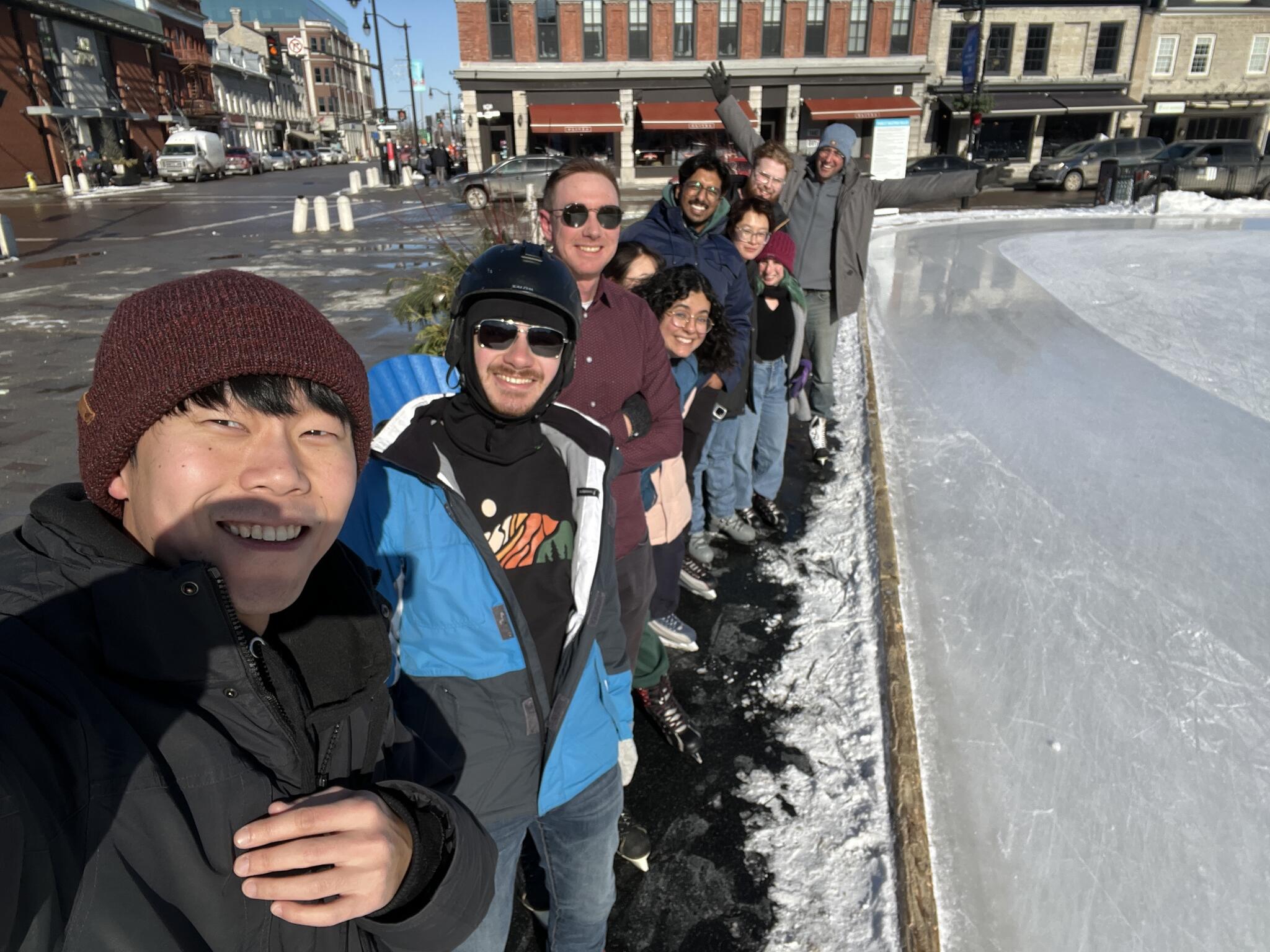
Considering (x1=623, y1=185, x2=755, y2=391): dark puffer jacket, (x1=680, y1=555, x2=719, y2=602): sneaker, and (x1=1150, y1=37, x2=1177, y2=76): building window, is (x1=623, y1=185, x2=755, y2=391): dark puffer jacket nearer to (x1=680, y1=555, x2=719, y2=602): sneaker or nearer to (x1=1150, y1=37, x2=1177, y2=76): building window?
(x1=680, y1=555, x2=719, y2=602): sneaker

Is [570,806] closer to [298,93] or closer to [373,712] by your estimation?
[373,712]

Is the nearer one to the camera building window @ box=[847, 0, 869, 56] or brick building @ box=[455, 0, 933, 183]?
brick building @ box=[455, 0, 933, 183]

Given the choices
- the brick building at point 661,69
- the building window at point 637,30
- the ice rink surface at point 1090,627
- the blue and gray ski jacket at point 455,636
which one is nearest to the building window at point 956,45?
the brick building at point 661,69

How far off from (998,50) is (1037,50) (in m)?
1.75

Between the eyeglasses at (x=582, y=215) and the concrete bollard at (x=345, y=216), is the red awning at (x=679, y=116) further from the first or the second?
the eyeglasses at (x=582, y=215)

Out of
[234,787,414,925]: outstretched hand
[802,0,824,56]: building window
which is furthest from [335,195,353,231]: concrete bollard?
[802,0,824,56]: building window

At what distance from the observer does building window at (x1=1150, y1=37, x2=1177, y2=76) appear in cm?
A: 3400

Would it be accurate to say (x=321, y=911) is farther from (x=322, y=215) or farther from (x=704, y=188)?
(x=322, y=215)

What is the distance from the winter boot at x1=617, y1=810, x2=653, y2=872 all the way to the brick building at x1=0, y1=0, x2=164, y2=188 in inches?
1615

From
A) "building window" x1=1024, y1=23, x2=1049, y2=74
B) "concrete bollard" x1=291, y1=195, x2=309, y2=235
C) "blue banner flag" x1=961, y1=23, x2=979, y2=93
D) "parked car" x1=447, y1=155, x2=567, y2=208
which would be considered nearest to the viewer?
"concrete bollard" x1=291, y1=195, x2=309, y2=235

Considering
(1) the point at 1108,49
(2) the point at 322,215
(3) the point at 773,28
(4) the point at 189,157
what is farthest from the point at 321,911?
(1) the point at 1108,49

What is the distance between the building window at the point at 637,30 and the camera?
3066 centimetres

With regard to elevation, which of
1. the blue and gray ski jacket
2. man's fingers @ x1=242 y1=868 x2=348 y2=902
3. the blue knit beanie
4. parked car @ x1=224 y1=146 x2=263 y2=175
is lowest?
the blue and gray ski jacket

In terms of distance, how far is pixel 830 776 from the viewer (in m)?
2.58
